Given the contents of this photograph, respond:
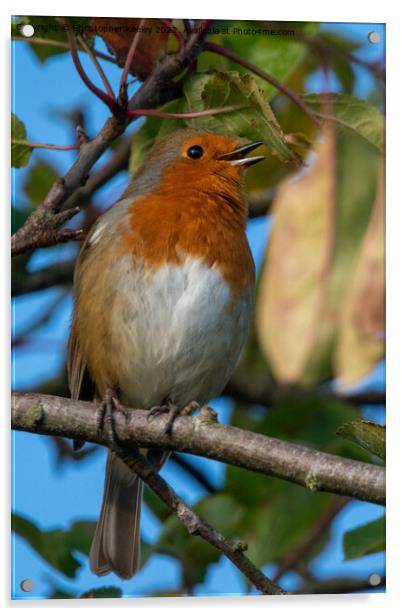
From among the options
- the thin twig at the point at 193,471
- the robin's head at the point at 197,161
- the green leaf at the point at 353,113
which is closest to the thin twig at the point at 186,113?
the robin's head at the point at 197,161

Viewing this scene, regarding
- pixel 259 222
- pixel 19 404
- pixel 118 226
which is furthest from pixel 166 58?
pixel 19 404

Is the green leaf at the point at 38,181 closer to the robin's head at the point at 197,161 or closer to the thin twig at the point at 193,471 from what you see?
the robin's head at the point at 197,161

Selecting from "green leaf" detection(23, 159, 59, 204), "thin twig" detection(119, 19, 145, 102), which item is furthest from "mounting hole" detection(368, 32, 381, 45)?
"green leaf" detection(23, 159, 59, 204)

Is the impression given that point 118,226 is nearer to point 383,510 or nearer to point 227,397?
point 227,397

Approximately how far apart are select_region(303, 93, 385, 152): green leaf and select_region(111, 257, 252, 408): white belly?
1.44 ft

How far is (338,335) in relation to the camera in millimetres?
2332

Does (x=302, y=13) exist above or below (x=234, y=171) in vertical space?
above

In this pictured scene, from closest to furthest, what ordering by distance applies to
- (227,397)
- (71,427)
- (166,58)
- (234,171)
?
(71,427), (166,58), (234,171), (227,397)

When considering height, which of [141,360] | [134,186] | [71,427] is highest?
[134,186]

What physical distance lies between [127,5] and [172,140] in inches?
12.5

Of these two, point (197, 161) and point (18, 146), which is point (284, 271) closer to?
point (197, 161)

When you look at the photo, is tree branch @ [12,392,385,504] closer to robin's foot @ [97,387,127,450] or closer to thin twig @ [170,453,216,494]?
robin's foot @ [97,387,127,450]

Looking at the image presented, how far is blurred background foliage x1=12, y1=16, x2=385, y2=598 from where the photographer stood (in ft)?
7.30

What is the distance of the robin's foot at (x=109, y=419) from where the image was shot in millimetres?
2057
